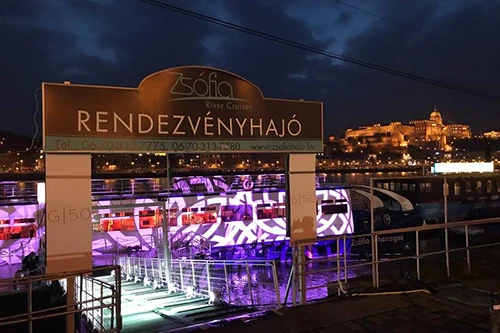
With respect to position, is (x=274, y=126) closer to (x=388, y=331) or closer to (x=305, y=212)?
(x=305, y=212)

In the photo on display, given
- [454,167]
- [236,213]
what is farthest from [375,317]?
[236,213]

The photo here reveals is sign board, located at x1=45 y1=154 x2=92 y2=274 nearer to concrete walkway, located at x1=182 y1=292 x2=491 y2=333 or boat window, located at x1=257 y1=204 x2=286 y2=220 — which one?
concrete walkway, located at x1=182 y1=292 x2=491 y2=333

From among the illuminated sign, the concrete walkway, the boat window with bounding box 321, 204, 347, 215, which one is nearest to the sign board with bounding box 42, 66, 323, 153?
the concrete walkway

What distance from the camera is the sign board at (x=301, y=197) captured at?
8312mm

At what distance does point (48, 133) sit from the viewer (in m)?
6.27

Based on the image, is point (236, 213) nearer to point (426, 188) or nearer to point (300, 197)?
point (426, 188)

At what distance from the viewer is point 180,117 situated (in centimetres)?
730

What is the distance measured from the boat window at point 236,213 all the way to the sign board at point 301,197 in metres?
15.6

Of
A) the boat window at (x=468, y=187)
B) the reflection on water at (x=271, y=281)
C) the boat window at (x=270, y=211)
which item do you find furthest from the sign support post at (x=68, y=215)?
the boat window at (x=468, y=187)

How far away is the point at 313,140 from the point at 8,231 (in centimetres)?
1682

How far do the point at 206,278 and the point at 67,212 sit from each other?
8007 millimetres

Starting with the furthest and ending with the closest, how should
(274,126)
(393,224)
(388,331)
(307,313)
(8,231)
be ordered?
(393,224)
(8,231)
(274,126)
(307,313)
(388,331)

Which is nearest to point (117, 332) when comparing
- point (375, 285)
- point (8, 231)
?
point (375, 285)

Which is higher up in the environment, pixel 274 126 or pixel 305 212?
pixel 274 126
